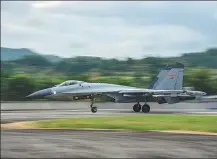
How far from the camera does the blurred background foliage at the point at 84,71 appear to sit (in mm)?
57056

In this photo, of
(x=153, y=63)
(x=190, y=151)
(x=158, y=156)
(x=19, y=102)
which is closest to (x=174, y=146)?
(x=190, y=151)

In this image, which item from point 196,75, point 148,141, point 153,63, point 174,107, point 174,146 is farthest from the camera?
point 153,63

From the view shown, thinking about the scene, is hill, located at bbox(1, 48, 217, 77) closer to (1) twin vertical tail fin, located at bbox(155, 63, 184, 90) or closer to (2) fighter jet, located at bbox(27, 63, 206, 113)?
(1) twin vertical tail fin, located at bbox(155, 63, 184, 90)

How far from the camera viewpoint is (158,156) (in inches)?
681

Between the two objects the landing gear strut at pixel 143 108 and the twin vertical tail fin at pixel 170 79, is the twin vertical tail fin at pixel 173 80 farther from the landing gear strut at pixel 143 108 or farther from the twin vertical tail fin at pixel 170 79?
the landing gear strut at pixel 143 108

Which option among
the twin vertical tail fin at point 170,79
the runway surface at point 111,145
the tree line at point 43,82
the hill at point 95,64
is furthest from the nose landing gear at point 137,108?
the runway surface at point 111,145

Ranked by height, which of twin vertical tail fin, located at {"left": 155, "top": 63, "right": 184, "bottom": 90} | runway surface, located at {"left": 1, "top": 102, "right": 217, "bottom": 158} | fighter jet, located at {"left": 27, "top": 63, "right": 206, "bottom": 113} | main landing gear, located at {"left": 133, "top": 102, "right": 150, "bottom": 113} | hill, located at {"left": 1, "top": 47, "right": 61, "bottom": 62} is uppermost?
hill, located at {"left": 1, "top": 47, "right": 61, "bottom": 62}

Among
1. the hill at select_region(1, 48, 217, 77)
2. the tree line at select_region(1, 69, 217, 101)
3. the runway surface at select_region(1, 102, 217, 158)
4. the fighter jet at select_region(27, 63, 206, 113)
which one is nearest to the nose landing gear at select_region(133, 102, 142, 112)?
the fighter jet at select_region(27, 63, 206, 113)

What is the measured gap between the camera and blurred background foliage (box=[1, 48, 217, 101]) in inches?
2246

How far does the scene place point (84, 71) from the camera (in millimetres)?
75250

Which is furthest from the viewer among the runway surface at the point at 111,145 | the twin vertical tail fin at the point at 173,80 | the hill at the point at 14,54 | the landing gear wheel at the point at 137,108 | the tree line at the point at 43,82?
the twin vertical tail fin at the point at 173,80

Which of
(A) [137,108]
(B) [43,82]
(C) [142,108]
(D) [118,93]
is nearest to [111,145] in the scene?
(C) [142,108]

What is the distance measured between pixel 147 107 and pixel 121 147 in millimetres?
31348

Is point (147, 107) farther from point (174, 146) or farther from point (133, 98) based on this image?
point (174, 146)
